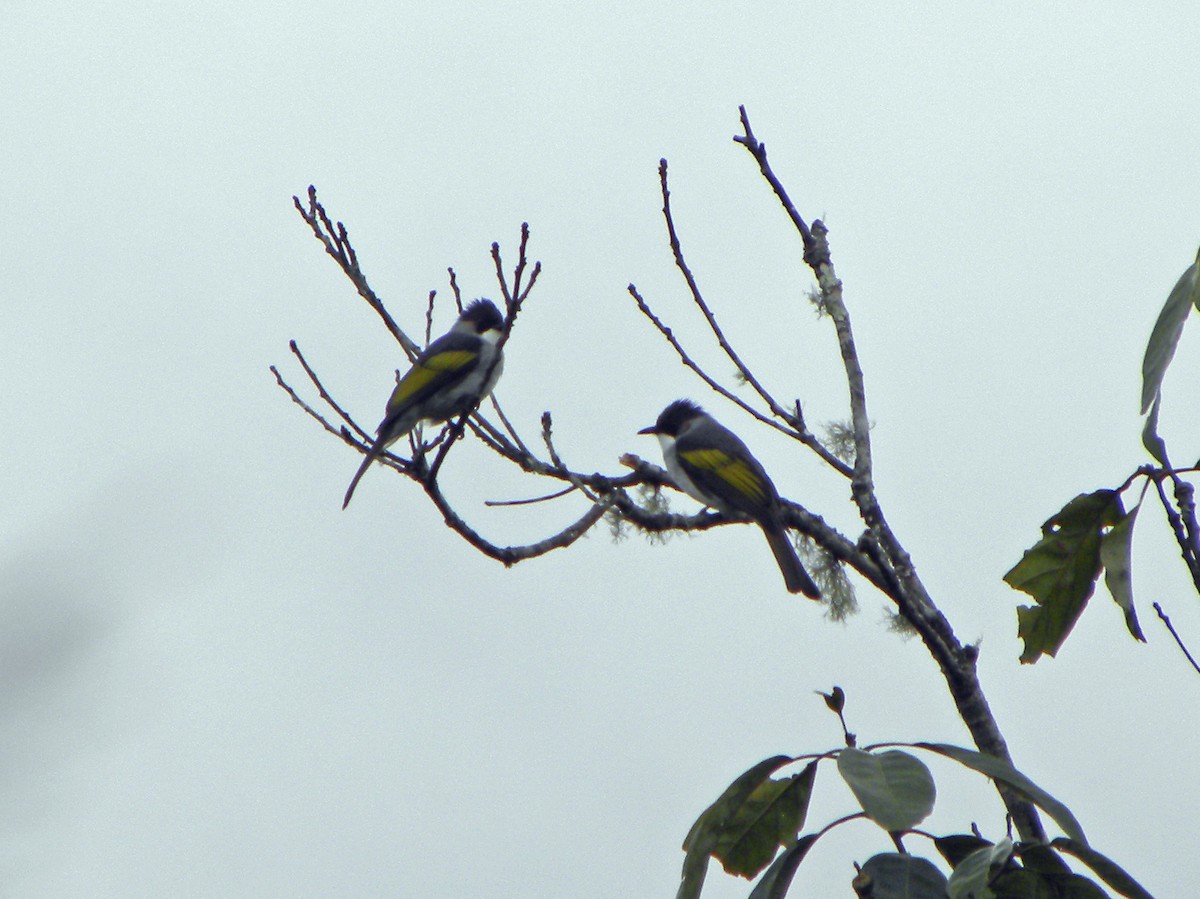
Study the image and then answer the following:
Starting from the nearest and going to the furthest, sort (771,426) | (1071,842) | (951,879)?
1. (951,879)
2. (1071,842)
3. (771,426)

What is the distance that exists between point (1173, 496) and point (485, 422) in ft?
8.69

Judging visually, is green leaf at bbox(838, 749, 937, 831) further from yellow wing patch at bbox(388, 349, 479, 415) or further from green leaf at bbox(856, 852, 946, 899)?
yellow wing patch at bbox(388, 349, 479, 415)

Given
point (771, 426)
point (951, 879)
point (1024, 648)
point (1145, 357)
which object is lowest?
point (951, 879)

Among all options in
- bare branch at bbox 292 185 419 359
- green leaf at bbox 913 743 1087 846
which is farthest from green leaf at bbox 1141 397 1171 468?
bare branch at bbox 292 185 419 359

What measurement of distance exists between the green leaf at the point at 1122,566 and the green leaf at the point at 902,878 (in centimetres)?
62

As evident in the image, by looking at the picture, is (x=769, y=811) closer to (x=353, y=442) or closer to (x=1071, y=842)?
(x=1071, y=842)

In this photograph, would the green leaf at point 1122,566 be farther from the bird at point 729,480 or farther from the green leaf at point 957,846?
the bird at point 729,480

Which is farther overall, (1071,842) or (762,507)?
(762,507)

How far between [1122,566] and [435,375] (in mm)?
5032

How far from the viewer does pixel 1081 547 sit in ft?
7.31

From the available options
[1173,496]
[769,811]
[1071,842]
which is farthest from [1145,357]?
[769,811]

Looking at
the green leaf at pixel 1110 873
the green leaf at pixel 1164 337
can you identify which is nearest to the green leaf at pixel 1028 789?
the green leaf at pixel 1110 873

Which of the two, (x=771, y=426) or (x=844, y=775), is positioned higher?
(x=771, y=426)

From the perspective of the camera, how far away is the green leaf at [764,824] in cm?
207
